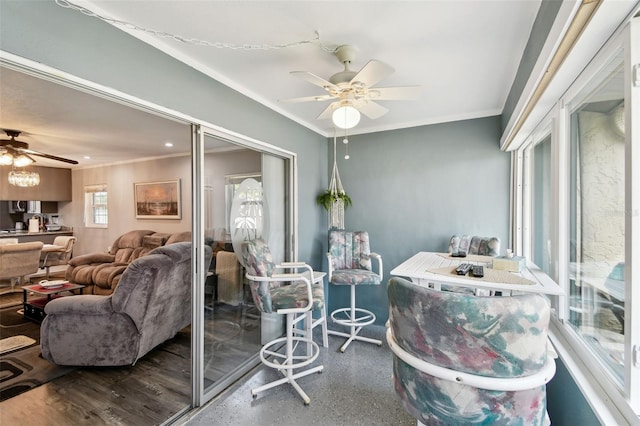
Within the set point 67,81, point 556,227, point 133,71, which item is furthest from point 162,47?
point 556,227

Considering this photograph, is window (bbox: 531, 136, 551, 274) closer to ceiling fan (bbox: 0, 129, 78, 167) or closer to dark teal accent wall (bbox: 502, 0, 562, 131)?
dark teal accent wall (bbox: 502, 0, 562, 131)

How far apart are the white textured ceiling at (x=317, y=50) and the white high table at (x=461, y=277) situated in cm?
148

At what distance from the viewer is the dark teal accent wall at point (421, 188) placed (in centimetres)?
318

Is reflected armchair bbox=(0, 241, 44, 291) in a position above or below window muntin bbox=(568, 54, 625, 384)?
below

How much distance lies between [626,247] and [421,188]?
256cm

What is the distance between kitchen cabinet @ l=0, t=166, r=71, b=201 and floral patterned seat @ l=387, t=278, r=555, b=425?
7673 millimetres

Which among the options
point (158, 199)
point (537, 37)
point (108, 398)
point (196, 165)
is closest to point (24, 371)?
point (108, 398)

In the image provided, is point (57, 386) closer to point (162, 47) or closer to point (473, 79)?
point (162, 47)

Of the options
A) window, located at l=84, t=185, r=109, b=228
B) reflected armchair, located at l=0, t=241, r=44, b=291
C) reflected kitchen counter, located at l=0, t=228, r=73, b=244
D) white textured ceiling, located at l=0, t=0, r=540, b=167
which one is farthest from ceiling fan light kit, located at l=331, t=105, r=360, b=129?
reflected kitchen counter, located at l=0, t=228, r=73, b=244

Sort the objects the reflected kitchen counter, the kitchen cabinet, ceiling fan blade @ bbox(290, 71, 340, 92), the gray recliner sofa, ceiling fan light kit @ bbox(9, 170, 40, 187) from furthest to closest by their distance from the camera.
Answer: the reflected kitchen counter → the kitchen cabinet → ceiling fan light kit @ bbox(9, 170, 40, 187) → the gray recliner sofa → ceiling fan blade @ bbox(290, 71, 340, 92)

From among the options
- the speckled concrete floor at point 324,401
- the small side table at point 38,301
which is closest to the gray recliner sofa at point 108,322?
the speckled concrete floor at point 324,401

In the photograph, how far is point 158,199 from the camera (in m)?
5.27

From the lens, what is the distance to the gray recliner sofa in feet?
8.16

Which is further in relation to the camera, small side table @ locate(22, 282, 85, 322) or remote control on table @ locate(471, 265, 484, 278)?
small side table @ locate(22, 282, 85, 322)
